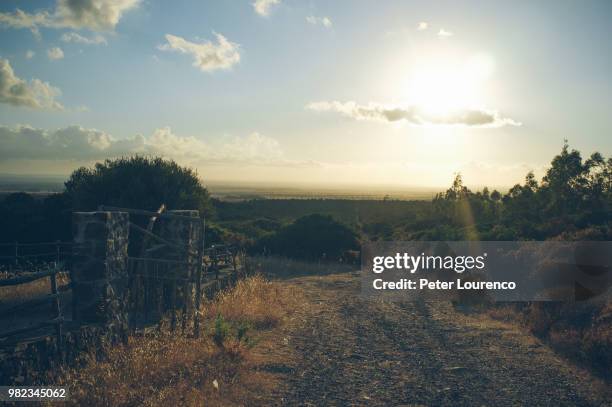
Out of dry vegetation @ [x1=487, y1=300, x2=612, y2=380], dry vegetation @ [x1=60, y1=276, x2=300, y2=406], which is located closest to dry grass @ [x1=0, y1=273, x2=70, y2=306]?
dry vegetation @ [x1=60, y1=276, x2=300, y2=406]

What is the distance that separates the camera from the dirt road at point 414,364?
721cm

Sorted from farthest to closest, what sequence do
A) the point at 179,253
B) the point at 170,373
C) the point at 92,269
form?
1. the point at 179,253
2. the point at 92,269
3. the point at 170,373

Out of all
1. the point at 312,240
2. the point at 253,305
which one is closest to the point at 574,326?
the point at 253,305

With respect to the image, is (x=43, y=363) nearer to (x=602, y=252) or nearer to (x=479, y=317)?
(x=479, y=317)

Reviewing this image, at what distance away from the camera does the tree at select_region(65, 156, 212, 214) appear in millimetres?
16766

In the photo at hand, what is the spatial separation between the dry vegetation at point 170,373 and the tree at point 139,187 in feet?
28.2

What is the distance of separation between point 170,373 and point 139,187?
36.7 ft

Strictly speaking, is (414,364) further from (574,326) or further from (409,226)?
(409,226)

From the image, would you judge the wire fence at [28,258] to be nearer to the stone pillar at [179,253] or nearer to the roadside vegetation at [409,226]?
the roadside vegetation at [409,226]

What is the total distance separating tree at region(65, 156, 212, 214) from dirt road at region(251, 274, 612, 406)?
8112mm

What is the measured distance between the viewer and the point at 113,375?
6723 millimetres

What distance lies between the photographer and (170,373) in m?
7.20

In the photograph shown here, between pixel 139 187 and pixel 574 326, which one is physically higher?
pixel 139 187

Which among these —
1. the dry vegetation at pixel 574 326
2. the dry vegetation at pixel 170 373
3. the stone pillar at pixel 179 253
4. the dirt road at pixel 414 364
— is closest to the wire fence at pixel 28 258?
the stone pillar at pixel 179 253
